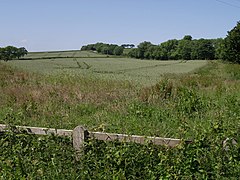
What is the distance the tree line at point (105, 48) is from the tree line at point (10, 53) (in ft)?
110

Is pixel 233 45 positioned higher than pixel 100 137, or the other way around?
pixel 233 45

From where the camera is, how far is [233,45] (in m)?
37.6

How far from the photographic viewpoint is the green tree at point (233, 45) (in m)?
37.0

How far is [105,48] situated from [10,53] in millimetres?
38561

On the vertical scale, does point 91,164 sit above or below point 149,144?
below

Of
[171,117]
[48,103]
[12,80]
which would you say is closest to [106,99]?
[48,103]

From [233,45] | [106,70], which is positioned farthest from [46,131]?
[233,45]

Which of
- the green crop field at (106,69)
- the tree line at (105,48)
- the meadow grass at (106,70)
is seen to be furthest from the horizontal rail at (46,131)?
the tree line at (105,48)

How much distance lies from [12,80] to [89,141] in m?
13.5

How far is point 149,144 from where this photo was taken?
15.4ft

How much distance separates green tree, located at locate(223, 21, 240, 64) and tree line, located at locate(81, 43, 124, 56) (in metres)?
45.1

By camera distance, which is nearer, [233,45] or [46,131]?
[46,131]

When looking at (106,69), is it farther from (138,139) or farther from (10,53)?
(138,139)

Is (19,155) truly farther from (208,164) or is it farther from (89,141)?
(208,164)
